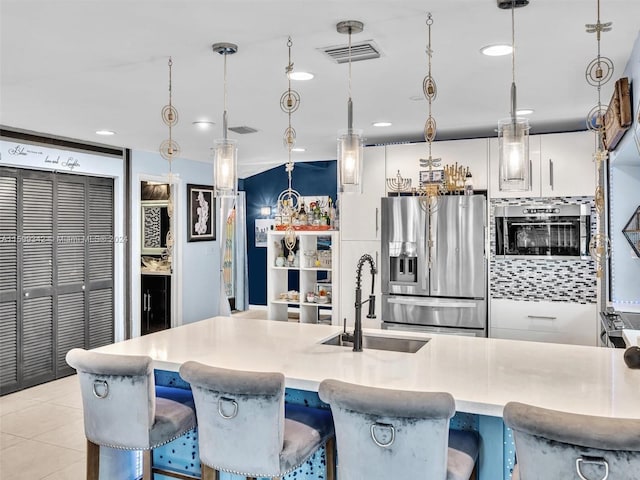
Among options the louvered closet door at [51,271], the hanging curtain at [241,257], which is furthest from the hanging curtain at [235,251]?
the louvered closet door at [51,271]

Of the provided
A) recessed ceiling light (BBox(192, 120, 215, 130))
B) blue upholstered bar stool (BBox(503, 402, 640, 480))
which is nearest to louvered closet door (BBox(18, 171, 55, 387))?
recessed ceiling light (BBox(192, 120, 215, 130))

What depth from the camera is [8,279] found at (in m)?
4.81

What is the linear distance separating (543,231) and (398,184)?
1.36 meters

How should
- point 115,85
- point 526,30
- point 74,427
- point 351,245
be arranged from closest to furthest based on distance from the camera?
point 526,30 → point 115,85 → point 74,427 → point 351,245

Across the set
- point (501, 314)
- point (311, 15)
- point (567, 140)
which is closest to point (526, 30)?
point (311, 15)

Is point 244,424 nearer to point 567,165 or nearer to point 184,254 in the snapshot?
point 567,165

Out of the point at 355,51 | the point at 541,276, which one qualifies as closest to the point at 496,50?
the point at 355,51

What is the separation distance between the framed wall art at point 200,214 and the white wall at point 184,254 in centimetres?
7

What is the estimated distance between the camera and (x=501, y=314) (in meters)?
4.81

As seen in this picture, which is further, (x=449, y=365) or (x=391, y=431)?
(x=449, y=365)

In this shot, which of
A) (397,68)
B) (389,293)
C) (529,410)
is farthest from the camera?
(389,293)

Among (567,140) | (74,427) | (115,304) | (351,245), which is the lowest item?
(74,427)

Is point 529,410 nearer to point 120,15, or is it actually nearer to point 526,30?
point 526,30

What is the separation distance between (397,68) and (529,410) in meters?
2.26
